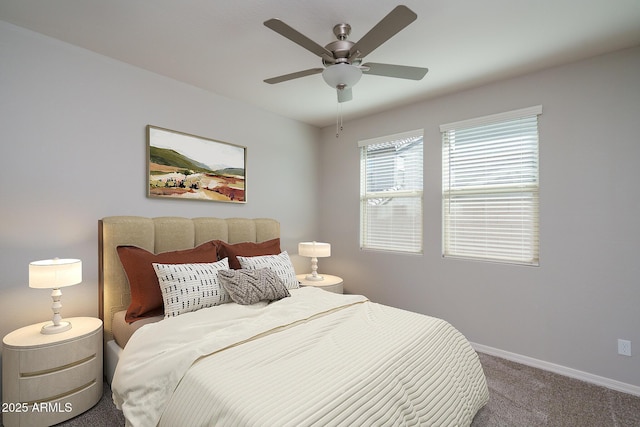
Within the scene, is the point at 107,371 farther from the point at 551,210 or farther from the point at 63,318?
the point at 551,210

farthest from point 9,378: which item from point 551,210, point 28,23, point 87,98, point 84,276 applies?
point 551,210

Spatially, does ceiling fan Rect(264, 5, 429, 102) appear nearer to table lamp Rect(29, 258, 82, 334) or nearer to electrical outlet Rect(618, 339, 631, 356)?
table lamp Rect(29, 258, 82, 334)

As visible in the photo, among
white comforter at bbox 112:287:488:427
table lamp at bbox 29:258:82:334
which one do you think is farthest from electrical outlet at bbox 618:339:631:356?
table lamp at bbox 29:258:82:334

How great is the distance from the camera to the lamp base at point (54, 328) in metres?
1.93

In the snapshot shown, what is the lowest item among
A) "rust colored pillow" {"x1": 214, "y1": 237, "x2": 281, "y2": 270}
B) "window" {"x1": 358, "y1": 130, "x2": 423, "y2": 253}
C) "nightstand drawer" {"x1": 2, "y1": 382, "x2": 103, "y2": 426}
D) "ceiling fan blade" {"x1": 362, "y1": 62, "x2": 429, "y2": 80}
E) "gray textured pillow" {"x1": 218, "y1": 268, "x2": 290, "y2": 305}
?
"nightstand drawer" {"x1": 2, "y1": 382, "x2": 103, "y2": 426}

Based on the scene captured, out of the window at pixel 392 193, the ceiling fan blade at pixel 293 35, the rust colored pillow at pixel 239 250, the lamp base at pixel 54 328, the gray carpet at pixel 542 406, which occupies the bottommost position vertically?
the gray carpet at pixel 542 406

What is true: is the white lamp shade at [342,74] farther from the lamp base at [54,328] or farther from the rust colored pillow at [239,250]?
the lamp base at [54,328]

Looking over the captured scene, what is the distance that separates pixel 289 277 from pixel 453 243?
1769mm

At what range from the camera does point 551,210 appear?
8.57 feet

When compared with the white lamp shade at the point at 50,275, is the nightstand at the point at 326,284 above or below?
below

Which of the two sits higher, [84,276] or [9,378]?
[84,276]

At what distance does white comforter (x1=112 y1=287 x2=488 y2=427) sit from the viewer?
117 centimetres

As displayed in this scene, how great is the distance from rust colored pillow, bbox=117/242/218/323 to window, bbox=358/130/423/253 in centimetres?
228

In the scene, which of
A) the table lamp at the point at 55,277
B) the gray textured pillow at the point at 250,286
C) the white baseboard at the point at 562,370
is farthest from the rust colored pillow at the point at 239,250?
the white baseboard at the point at 562,370
